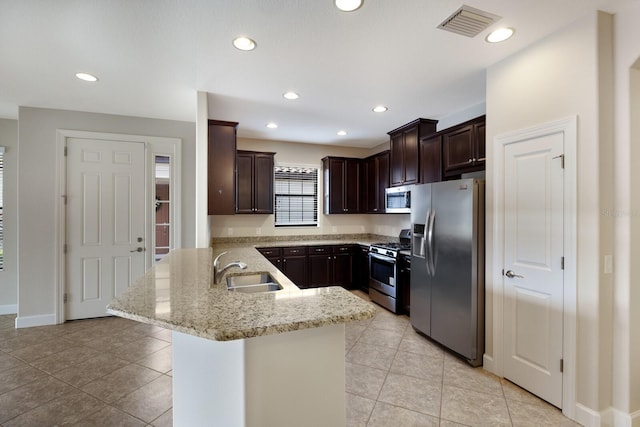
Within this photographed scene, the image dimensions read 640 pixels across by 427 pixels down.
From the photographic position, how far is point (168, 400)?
220 centimetres

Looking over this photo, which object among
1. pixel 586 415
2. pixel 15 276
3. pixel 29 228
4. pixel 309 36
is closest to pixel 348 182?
pixel 309 36

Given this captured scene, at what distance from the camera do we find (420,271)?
10.7 ft

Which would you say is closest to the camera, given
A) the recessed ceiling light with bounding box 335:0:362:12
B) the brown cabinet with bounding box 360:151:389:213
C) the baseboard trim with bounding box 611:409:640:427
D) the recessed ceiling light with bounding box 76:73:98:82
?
the recessed ceiling light with bounding box 335:0:362:12

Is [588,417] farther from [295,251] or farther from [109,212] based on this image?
[109,212]

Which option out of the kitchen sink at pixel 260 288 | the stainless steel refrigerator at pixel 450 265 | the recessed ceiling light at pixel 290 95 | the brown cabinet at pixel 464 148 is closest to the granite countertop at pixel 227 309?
the kitchen sink at pixel 260 288

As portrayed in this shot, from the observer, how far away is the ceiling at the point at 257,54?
1818 mm

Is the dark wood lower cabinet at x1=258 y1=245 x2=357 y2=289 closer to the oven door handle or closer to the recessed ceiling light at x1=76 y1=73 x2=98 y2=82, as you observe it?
the oven door handle

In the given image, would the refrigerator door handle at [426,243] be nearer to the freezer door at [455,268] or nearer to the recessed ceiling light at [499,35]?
the freezer door at [455,268]

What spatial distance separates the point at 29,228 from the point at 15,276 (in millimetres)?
1026

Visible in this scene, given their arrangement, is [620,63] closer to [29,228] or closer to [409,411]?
[409,411]

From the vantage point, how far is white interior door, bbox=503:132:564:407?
206 cm

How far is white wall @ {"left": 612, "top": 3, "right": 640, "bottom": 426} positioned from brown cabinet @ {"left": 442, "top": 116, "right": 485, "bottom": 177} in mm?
1128

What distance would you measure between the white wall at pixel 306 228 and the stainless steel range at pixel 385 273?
0.78m

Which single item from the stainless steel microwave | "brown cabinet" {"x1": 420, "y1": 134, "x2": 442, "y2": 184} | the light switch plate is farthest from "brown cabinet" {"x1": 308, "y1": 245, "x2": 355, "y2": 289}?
the light switch plate
